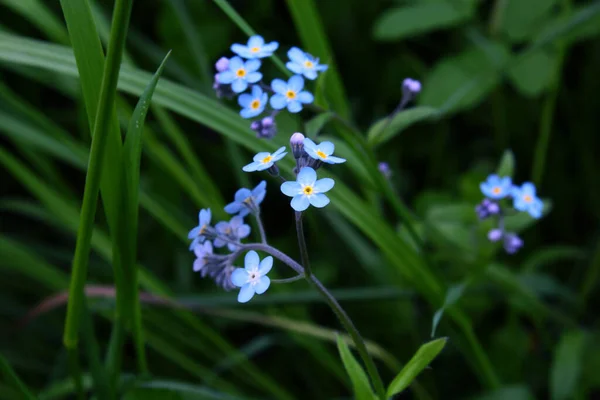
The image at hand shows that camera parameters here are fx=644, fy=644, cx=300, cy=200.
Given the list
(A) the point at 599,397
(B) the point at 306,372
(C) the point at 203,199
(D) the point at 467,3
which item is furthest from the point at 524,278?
(C) the point at 203,199

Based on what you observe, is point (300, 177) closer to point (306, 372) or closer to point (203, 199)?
point (203, 199)

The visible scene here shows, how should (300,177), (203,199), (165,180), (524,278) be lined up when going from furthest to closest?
1. (165,180)
2. (524,278)
3. (203,199)
4. (300,177)

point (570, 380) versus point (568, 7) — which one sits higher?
point (568, 7)

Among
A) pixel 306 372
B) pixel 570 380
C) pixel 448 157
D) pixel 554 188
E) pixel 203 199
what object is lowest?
pixel 570 380

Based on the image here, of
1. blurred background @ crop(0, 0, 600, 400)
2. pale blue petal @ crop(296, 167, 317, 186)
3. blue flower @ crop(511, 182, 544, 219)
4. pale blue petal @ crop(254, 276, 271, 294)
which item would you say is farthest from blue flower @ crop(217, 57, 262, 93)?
blue flower @ crop(511, 182, 544, 219)

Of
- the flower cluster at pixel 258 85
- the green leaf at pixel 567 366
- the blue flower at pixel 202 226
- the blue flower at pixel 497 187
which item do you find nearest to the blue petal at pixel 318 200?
the blue flower at pixel 202 226

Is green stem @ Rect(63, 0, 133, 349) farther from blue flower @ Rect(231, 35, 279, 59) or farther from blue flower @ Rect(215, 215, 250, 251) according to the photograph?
blue flower @ Rect(231, 35, 279, 59)

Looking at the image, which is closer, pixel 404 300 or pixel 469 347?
pixel 469 347
